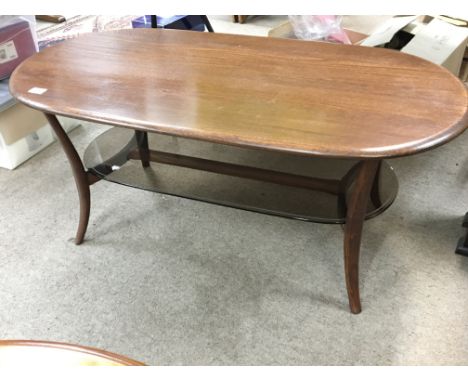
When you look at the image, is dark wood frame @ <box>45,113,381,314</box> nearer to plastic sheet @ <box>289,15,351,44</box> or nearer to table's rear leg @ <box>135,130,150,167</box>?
table's rear leg @ <box>135,130,150,167</box>

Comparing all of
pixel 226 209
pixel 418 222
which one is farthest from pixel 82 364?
pixel 418 222

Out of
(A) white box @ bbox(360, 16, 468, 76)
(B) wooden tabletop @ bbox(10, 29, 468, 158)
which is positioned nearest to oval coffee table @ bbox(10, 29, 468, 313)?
(B) wooden tabletop @ bbox(10, 29, 468, 158)

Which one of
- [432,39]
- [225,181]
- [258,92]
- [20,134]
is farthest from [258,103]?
[432,39]

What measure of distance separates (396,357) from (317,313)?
0.23m

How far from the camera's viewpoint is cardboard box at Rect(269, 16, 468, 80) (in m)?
1.85

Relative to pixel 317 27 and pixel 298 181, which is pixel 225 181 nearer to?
pixel 298 181

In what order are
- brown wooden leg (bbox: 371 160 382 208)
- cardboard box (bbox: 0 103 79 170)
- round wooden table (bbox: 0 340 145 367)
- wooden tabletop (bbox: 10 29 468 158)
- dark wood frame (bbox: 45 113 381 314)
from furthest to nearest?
cardboard box (bbox: 0 103 79 170)
brown wooden leg (bbox: 371 160 382 208)
dark wood frame (bbox: 45 113 381 314)
wooden tabletop (bbox: 10 29 468 158)
round wooden table (bbox: 0 340 145 367)

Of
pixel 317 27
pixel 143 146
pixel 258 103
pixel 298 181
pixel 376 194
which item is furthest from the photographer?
pixel 317 27

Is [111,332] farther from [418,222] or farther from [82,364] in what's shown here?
[418,222]

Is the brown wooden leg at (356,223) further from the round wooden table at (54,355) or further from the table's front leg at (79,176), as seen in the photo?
the table's front leg at (79,176)

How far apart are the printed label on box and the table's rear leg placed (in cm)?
72

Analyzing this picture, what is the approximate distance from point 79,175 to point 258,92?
0.63 meters

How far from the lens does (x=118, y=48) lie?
1.37m

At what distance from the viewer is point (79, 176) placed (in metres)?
1.34
